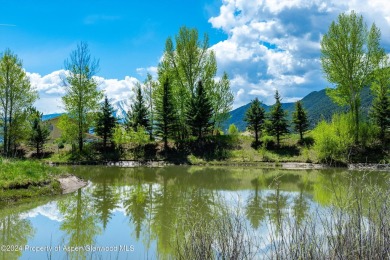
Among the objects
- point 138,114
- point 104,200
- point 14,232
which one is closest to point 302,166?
point 138,114

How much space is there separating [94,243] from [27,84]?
33.5m

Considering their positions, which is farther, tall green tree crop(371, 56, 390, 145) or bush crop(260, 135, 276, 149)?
bush crop(260, 135, 276, 149)

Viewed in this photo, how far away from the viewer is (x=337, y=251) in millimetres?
4977

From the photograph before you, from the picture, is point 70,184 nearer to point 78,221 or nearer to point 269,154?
point 78,221

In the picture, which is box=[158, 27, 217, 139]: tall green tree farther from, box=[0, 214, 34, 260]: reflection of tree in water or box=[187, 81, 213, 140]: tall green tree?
box=[0, 214, 34, 260]: reflection of tree in water

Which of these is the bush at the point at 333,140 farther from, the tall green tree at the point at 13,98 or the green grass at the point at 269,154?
the tall green tree at the point at 13,98

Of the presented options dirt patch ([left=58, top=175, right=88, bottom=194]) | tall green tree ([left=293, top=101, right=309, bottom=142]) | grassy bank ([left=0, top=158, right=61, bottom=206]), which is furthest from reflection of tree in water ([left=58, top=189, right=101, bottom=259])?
tall green tree ([left=293, top=101, right=309, bottom=142])

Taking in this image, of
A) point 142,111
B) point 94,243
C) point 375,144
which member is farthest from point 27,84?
point 375,144

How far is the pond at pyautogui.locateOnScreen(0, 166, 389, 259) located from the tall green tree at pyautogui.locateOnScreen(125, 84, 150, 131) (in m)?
29.5

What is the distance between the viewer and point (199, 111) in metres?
45.1

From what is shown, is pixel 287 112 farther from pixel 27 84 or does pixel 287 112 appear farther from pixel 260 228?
pixel 260 228

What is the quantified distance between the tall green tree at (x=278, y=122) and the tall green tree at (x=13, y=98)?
91.8ft

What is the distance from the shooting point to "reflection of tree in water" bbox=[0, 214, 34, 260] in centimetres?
822

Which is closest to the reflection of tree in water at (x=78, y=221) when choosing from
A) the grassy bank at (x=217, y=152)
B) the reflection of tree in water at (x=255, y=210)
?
the reflection of tree in water at (x=255, y=210)
